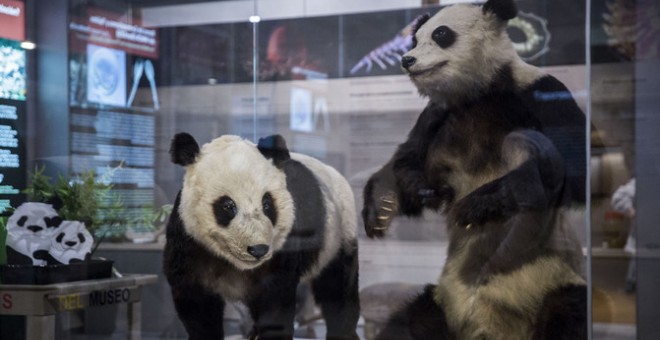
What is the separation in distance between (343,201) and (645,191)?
3.00ft

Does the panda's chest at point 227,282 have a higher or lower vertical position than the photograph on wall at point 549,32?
lower

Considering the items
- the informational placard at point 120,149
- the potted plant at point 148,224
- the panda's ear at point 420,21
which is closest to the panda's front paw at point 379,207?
the panda's ear at point 420,21

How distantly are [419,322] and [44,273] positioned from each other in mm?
1292

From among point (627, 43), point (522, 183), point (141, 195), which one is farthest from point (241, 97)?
point (627, 43)

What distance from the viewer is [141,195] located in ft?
8.97

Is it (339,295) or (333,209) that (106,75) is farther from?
(339,295)

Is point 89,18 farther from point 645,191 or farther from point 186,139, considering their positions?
point 645,191

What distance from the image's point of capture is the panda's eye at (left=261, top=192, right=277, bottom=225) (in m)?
2.40

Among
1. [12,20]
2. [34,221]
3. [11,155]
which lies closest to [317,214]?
[34,221]

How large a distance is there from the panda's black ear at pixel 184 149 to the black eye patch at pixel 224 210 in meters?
0.18

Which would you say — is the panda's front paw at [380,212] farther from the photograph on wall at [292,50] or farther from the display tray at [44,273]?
the display tray at [44,273]

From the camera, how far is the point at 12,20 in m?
2.85

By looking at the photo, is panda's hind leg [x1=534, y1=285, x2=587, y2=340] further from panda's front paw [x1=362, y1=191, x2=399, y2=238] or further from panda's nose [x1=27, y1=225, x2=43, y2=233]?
panda's nose [x1=27, y1=225, x2=43, y2=233]

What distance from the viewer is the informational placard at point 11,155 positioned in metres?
2.80
